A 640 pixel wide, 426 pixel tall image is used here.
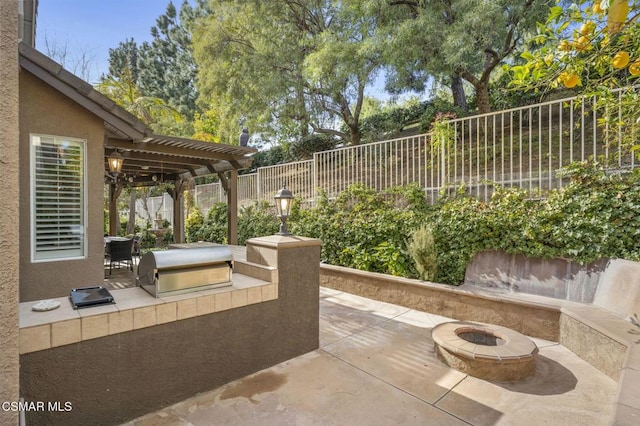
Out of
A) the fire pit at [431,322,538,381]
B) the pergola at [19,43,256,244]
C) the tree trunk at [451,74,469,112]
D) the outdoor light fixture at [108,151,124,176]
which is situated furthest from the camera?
the tree trunk at [451,74,469,112]

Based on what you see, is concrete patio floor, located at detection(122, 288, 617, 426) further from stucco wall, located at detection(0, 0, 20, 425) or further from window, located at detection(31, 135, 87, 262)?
window, located at detection(31, 135, 87, 262)

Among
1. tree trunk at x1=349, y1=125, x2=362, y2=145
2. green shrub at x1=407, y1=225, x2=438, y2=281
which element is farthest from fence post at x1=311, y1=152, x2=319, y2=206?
tree trunk at x1=349, y1=125, x2=362, y2=145

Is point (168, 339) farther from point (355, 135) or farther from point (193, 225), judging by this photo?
point (355, 135)

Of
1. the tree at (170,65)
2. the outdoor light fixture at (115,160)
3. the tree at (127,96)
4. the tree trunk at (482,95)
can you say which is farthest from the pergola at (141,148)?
the tree at (170,65)

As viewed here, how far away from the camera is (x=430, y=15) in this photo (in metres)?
7.03

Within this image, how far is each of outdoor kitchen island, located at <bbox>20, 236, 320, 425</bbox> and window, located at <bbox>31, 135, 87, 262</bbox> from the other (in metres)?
2.01

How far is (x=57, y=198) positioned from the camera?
13.3 ft

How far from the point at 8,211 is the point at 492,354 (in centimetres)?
393

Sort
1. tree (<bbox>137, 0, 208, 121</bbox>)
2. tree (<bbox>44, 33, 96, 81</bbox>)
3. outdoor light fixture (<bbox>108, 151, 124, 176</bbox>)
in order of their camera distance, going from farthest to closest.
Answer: tree (<bbox>137, 0, 208, 121</bbox>)
tree (<bbox>44, 33, 96, 81</bbox>)
outdoor light fixture (<bbox>108, 151, 124, 176</bbox>)

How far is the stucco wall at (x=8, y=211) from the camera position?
1.48 m

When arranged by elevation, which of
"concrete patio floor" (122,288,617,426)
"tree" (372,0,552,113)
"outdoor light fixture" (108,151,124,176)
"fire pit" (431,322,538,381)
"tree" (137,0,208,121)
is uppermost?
"tree" (137,0,208,121)

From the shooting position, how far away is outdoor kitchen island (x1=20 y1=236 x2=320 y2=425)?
214 cm

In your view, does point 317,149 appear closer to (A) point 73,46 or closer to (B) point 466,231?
(B) point 466,231

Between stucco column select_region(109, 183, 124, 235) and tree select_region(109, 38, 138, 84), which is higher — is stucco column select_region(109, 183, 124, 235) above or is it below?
below
